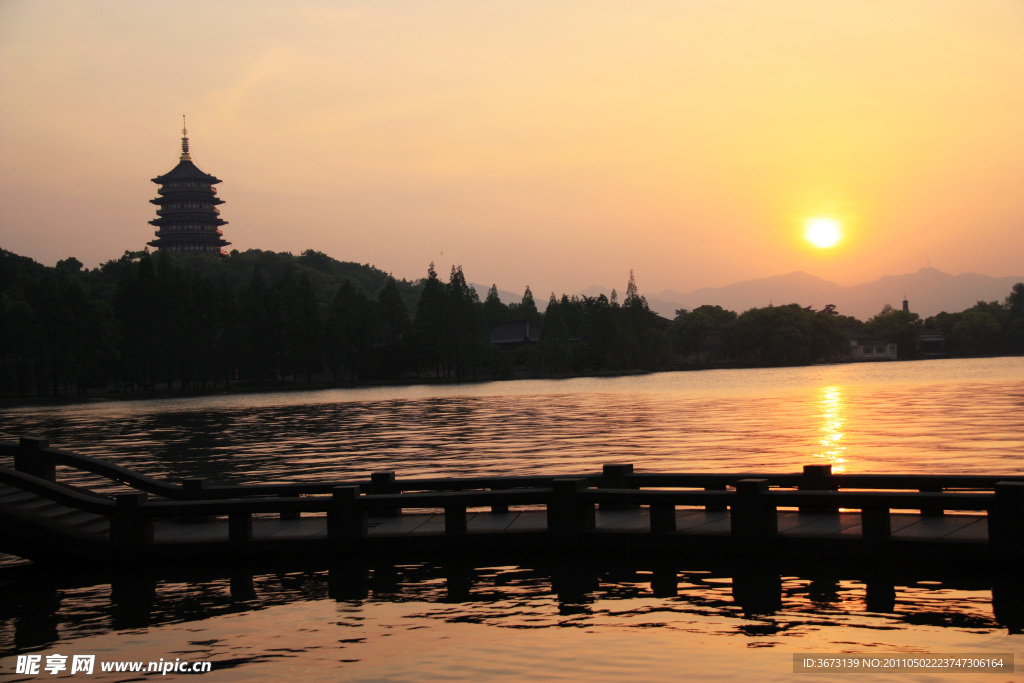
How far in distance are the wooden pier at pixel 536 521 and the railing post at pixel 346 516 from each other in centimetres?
2

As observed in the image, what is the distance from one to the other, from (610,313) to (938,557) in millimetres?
135435

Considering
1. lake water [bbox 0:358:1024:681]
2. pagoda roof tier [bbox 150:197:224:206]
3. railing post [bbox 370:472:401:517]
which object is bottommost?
lake water [bbox 0:358:1024:681]

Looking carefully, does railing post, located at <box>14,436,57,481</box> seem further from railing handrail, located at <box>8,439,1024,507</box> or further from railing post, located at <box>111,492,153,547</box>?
railing post, located at <box>111,492,153,547</box>

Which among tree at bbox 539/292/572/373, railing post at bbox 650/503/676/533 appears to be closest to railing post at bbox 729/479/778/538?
railing post at bbox 650/503/676/533

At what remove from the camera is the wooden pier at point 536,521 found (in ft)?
39.6

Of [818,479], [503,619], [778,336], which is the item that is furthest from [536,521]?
[778,336]

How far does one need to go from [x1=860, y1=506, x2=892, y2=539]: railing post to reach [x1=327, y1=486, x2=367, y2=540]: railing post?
276 inches

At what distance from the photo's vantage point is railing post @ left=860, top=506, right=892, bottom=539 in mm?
11891

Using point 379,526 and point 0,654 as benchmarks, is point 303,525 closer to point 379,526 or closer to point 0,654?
point 379,526

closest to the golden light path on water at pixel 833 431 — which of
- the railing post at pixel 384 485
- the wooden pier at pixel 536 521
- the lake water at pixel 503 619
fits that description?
the wooden pier at pixel 536 521

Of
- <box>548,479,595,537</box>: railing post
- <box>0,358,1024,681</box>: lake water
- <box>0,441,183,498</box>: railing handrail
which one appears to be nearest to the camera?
<box>0,358,1024,681</box>: lake water

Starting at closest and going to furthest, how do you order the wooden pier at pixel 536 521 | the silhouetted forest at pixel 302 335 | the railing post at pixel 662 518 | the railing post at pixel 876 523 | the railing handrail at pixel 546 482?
the railing post at pixel 876 523 → the wooden pier at pixel 536 521 → the railing post at pixel 662 518 → the railing handrail at pixel 546 482 → the silhouetted forest at pixel 302 335

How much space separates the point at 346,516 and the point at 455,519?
5.27ft

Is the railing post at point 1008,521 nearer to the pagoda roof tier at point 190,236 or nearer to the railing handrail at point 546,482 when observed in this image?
the railing handrail at point 546,482
